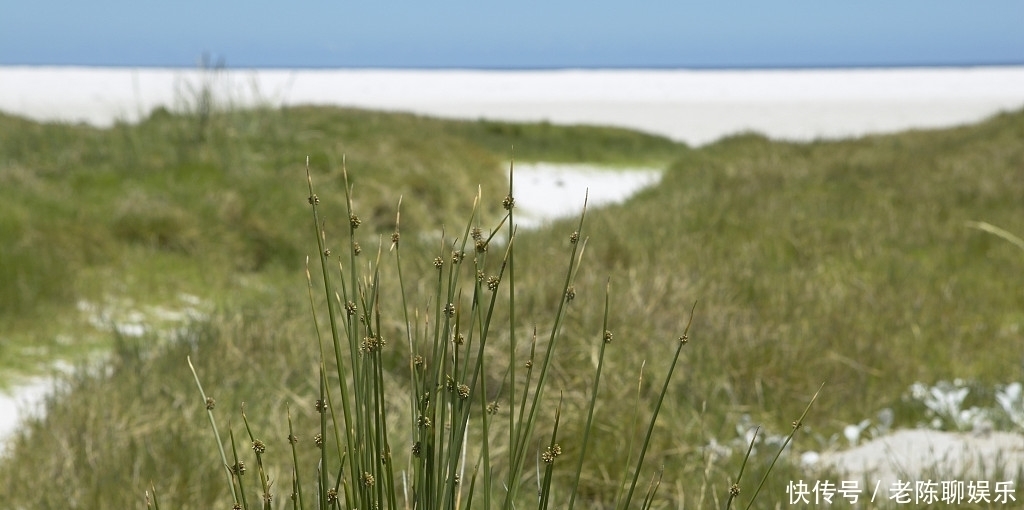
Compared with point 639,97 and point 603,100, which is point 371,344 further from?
point 639,97

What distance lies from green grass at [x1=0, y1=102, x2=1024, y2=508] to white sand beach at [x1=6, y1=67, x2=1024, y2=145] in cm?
1476

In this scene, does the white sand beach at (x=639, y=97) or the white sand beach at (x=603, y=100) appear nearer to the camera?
the white sand beach at (x=603, y=100)

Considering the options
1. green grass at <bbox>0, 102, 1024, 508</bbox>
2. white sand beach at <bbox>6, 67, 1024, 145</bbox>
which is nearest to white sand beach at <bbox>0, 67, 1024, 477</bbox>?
white sand beach at <bbox>6, 67, 1024, 145</bbox>

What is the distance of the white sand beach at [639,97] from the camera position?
31.6 meters

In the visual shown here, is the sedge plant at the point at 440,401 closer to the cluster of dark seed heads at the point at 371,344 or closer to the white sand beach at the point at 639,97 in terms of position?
the cluster of dark seed heads at the point at 371,344

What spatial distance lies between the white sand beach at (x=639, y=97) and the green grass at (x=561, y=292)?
581 inches

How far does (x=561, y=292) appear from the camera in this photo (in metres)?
4.14

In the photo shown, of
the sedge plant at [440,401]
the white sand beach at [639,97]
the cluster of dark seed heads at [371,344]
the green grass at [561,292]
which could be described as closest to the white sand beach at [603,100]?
the white sand beach at [639,97]

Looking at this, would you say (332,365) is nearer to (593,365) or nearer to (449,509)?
(593,365)

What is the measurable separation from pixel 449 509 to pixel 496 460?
1.62 m

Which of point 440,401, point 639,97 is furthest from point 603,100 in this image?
point 440,401

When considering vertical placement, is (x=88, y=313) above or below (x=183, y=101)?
below

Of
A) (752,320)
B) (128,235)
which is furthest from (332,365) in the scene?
(128,235)

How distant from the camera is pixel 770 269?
17.9 ft
